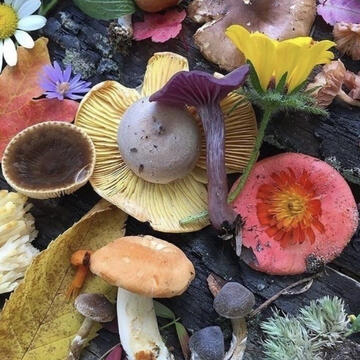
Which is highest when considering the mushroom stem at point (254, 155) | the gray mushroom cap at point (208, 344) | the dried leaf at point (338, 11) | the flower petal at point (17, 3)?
the flower petal at point (17, 3)

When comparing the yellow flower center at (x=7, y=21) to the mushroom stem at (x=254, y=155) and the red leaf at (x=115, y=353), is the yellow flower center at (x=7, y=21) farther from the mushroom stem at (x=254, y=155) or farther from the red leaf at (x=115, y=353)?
the red leaf at (x=115, y=353)

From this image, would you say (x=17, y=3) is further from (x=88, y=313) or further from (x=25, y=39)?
(x=88, y=313)

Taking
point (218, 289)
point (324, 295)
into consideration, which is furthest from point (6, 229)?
point (324, 295)

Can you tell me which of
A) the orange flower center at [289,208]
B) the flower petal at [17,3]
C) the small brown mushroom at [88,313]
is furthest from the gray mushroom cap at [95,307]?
the flower petal at [17,3]

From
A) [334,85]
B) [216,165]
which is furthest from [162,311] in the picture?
[334,85]

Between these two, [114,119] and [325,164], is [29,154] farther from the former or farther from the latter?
[325,164]

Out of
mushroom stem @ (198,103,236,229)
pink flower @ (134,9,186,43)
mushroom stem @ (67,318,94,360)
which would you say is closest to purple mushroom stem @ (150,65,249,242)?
mushroom stem @ (198,103,236,229)
